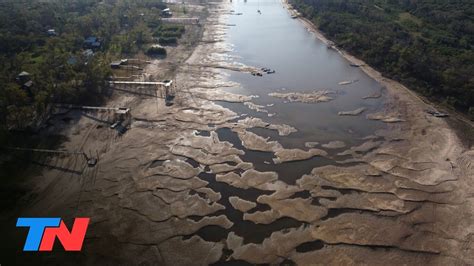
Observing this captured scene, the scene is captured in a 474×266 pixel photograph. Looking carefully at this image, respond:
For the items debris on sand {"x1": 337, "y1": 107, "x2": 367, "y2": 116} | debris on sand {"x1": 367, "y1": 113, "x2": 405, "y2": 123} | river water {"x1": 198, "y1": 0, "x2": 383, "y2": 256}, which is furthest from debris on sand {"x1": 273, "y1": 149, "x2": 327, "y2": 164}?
debris on sand {"x1": 367, "y1": 113, "x2": 405, "y2": 123}

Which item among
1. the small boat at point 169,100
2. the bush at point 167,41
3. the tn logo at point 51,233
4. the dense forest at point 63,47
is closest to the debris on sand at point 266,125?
the small boat at point 169,100

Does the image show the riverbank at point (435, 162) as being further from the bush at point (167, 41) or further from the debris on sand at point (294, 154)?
the bush at point (167, 41)

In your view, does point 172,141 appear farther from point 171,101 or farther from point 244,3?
point 244,3

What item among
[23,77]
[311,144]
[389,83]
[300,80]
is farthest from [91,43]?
[389,83]

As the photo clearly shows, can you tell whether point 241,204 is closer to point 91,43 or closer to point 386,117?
point 386,117

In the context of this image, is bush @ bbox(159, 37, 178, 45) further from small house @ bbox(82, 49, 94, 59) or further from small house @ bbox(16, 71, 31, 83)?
small house @ bbox(16, 71, 31, 83)

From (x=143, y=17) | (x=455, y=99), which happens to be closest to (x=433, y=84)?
(x=455, y=99)
